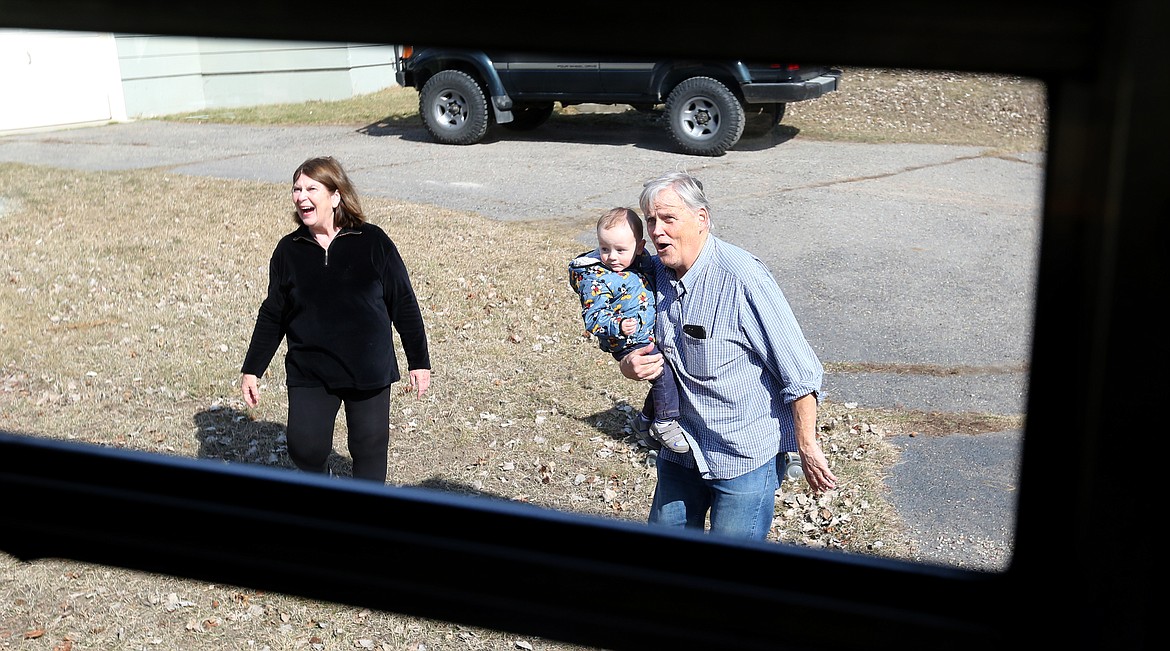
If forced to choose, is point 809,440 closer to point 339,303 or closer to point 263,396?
point 339,303

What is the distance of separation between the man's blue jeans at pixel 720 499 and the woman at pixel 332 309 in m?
1.31

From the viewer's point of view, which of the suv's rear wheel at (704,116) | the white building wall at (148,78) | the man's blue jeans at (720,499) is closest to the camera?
the man's blue jeans at (720,499)

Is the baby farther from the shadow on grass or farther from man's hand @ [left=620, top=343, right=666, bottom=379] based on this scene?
the shadow on grass

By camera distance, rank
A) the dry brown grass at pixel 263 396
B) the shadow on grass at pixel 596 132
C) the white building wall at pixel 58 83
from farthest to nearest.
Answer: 1. the white building wall at pixel 58 83
2. the shadow on grass at pixel 596 132
3. the dry brown grass at pixel 263 396

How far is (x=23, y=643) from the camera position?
13.8 ft

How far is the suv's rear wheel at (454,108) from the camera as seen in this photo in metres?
12.9

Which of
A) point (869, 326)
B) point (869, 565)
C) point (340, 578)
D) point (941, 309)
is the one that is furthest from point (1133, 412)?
point (941, 309)

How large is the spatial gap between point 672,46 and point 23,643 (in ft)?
14.1

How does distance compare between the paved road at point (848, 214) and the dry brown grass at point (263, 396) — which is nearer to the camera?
the dry brown grass at point (263, 396)

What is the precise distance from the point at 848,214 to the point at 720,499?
7694mm

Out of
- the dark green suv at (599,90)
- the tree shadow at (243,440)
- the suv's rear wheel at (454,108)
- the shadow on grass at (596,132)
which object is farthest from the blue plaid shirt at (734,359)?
the shadow on grass at (596,132)

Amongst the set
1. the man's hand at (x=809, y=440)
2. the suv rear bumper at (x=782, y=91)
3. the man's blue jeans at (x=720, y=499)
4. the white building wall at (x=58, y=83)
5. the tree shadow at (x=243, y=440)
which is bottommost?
the tree shadow at (x=243, y=440)

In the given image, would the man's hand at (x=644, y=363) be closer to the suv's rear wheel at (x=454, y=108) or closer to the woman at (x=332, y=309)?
the woman at (x=332, y=309)

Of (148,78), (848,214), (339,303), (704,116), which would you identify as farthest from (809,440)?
(148,78)
